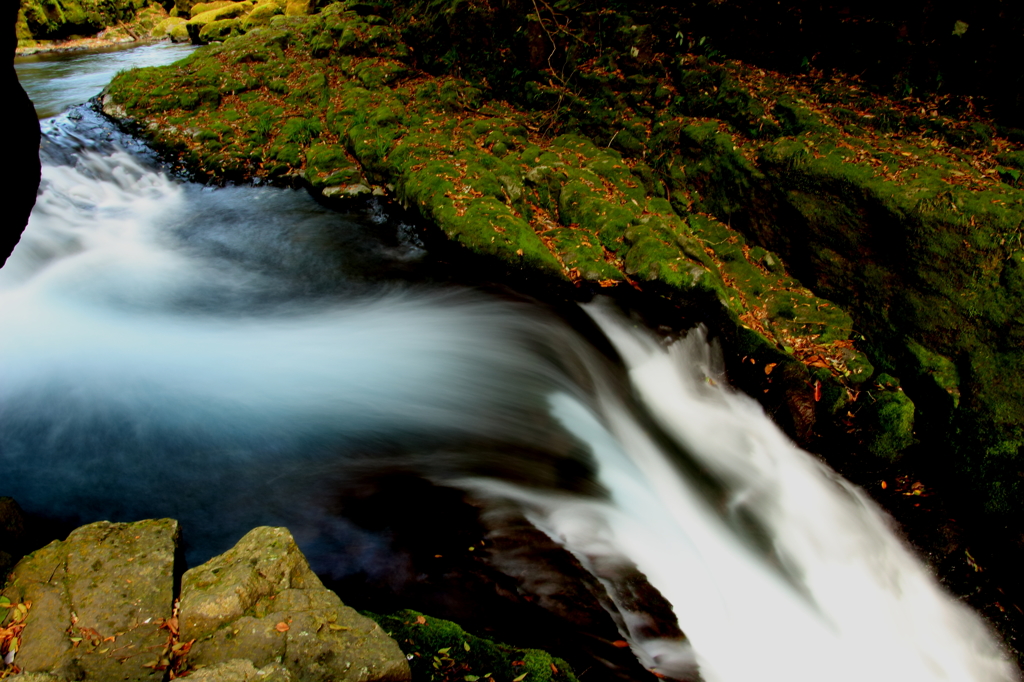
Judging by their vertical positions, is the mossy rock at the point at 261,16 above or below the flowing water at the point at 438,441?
above

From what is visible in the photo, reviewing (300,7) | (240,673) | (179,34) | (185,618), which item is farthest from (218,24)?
(240,673)

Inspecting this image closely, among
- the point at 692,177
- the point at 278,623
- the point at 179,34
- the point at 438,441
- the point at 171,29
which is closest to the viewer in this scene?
the point at 278,623

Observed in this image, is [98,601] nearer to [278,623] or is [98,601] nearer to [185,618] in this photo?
[185,618]

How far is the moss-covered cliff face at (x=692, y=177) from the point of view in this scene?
5.74 metres

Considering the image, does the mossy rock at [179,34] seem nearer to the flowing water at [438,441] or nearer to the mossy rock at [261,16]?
the mossy rock at [261,16]

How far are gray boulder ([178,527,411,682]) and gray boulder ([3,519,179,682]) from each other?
7.9 inches

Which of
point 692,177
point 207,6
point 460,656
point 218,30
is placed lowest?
point 460,656

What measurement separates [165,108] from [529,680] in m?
13.1

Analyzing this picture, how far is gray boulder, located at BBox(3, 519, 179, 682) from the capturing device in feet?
8.75

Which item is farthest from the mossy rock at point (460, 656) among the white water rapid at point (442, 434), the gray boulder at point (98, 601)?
the gray boulder at point (98, 601)

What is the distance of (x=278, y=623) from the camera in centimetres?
283

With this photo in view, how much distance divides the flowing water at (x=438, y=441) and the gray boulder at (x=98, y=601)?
2.75ft

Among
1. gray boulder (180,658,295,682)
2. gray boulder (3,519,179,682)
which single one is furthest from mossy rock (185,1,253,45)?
gray boulder (180,658,295,682)

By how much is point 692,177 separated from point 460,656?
7470 mm
